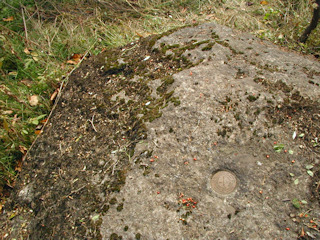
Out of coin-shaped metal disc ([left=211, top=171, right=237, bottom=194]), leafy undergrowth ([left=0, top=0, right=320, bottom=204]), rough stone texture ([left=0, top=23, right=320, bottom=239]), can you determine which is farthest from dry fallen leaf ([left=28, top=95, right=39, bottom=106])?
coin-shaped metal disc ([left=211, top=171, right=237, bottom=194])

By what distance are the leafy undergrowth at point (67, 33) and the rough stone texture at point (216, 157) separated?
0.55 metres

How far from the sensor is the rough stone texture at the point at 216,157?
1.60 metres

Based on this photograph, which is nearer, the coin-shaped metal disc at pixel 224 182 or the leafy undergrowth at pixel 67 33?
the coin-shaped metal disc at pixel 224 182

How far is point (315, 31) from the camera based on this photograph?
2969mm

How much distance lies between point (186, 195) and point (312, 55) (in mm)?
2183

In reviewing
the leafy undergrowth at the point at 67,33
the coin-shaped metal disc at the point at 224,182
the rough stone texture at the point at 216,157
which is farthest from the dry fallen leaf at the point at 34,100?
the coin-shaped metal disc at the point at 224,182

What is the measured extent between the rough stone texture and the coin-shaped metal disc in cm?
3

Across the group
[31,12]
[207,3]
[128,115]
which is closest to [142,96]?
[128,115]

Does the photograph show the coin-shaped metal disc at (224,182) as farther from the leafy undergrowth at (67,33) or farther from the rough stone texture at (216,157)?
the leafy undergrowth at (67,33)

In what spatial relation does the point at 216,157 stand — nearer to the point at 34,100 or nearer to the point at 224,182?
the point at 224,182

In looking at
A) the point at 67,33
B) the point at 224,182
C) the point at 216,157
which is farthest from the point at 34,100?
the point at 224,182

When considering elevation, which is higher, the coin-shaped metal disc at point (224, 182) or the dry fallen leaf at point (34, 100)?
the dry fallen leaf at point (34, 100)

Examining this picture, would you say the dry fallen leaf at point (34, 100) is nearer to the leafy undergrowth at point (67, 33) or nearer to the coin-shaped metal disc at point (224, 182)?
the leafy undergrowth at point (67, 33)

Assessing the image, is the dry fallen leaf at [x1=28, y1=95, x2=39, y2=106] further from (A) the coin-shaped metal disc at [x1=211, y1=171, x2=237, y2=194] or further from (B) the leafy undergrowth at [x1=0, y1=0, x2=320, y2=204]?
(A) the coin-shaped metal disc at [x1=211, y1=171, x2=237, y2=194]
